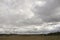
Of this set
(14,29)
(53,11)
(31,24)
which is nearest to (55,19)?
(53,11)

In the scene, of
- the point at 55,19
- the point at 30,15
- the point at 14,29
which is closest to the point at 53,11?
the point at 55,19

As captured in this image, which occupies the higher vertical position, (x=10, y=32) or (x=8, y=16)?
(x=8, y=16)

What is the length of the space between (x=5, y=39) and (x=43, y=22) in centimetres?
28

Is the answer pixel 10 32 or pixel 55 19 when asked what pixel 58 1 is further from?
pixel 10 32

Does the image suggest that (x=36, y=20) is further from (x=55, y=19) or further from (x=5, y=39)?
(x=5, y=39)

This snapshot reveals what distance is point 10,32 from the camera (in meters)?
0.87

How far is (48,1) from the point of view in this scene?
919 mm

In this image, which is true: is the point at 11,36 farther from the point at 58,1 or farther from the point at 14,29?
the point at 58,1

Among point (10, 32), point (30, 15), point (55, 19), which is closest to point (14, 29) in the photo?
point (10, 32)

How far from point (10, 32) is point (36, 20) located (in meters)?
0.19

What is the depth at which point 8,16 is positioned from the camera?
3.00 feet

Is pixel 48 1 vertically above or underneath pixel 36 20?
above

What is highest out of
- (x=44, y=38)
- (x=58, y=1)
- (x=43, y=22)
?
(x=58, y=1)

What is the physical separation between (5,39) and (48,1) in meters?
0.40
